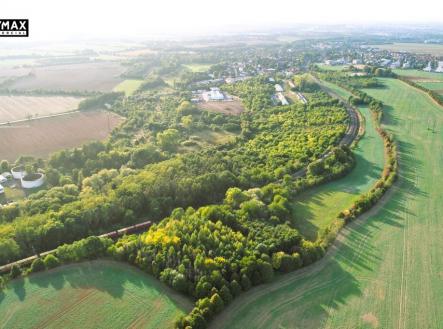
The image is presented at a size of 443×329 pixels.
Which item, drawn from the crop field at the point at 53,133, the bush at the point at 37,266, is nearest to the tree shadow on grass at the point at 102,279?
the bush at the point at 37,266

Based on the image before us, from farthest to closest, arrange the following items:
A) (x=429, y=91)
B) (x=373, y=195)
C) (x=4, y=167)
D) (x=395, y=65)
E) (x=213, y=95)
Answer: (x=395, y=65), (x=213, y=95), (x=429, y=91), (x=4, y=167), (x=373, y=195)

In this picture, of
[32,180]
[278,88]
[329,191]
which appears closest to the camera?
[329,191]

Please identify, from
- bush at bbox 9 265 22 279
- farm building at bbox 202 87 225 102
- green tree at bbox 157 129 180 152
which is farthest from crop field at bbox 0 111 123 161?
bush at bbox 9 265 22 279

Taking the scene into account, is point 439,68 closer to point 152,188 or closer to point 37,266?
point 152,188

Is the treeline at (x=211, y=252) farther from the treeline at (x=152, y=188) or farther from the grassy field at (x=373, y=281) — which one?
the treeline at (x=152, y=188)

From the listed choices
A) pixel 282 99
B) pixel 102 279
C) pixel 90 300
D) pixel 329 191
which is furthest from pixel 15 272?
pixel 282 99

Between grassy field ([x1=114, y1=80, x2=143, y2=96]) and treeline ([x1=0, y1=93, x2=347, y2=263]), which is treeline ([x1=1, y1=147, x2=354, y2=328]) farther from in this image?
grassy field ([x1=114, y1=80, x2=143, y2=96])
